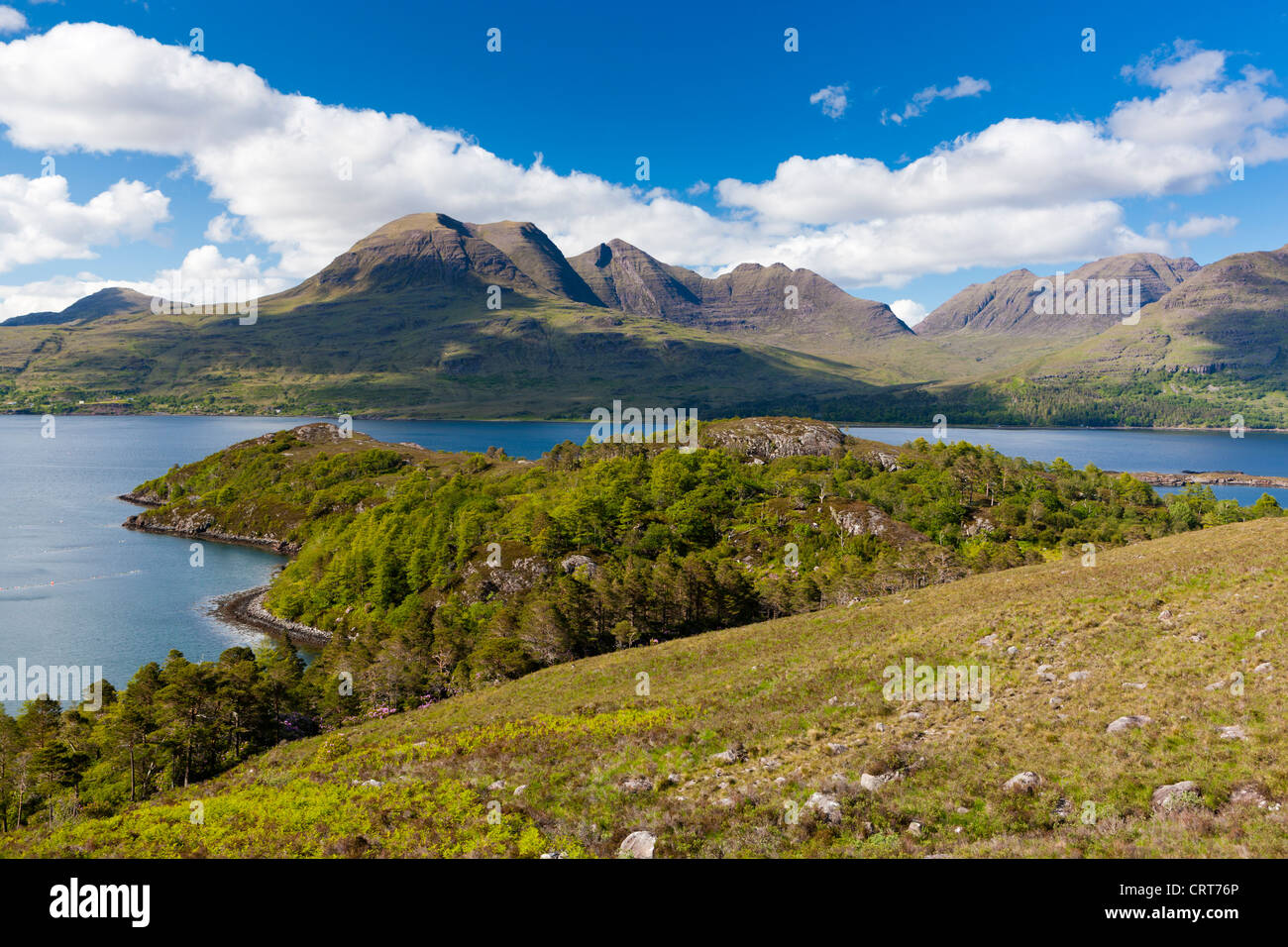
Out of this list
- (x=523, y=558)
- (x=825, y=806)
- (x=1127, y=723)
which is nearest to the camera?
(x=825, y=806)

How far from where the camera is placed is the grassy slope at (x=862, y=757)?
59.0 feet

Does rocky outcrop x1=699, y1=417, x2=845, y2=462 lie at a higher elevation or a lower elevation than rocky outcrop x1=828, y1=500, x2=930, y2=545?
higher

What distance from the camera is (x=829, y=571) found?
299 feet

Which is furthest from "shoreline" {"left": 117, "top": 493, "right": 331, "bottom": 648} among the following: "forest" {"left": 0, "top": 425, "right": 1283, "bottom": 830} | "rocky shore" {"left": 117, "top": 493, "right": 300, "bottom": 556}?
"rocky shore" {"left": 117, "top": 493, "right": 300, "bottom": 556}

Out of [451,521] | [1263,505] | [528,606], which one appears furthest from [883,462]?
[528,606]

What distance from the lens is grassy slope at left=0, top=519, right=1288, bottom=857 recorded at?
59.0ft

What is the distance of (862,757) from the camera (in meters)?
23.5

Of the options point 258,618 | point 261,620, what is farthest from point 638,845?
point 258,618

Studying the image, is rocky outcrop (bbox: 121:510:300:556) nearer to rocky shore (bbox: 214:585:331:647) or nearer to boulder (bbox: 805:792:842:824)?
rocky shore (bbox: 214:585:331:647)

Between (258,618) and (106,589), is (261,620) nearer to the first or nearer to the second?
(258,618)

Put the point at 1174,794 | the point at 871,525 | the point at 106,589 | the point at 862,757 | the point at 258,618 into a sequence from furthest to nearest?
the point at 106,589
the point at 871,525
the point at 258,618
the point at 862,757
the point at 1174,794

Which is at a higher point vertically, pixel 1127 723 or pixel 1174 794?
pixel 1174 794

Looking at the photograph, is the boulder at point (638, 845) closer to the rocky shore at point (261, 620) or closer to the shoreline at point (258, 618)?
the shoreline at point (258, 618)
